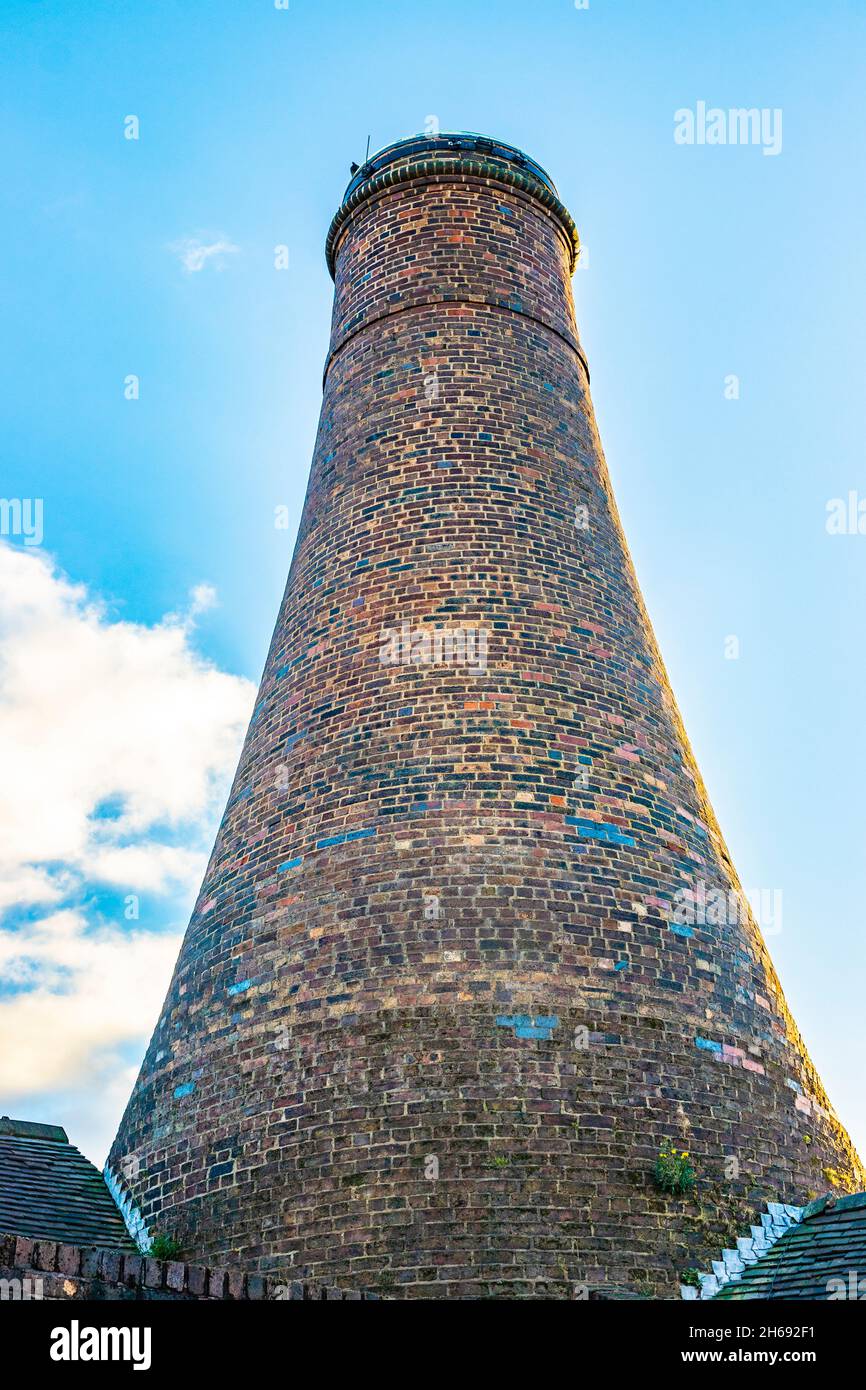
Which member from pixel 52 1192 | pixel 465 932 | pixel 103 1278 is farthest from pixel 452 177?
pixel 103 1278

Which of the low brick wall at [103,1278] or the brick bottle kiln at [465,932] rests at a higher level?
the brick bottle kiln at [465,932]

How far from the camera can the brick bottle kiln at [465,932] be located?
34.1ft

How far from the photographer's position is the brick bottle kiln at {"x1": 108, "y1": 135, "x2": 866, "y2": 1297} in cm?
1038

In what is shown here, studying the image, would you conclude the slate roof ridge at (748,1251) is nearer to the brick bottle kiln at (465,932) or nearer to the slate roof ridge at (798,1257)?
the slate roof ridge at (798,1257)

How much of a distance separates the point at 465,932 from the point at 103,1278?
15.0ft

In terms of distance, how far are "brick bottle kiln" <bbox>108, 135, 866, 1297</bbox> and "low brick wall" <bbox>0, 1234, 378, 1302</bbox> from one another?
201cm

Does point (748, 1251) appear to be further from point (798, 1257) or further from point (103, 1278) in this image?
point (103, 1278)

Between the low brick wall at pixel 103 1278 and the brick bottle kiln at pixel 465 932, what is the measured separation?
2006mm

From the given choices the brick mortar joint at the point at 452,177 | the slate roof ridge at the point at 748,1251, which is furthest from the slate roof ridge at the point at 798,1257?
the brick mortar joint at the point at 452,177

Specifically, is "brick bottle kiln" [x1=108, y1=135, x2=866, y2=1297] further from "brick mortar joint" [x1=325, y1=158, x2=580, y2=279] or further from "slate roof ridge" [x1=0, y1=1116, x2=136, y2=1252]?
"brick mortar joint" [x1=325, y1=158, x2=580, y2=279]

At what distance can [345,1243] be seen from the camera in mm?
10188

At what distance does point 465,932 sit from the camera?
11492 mm
